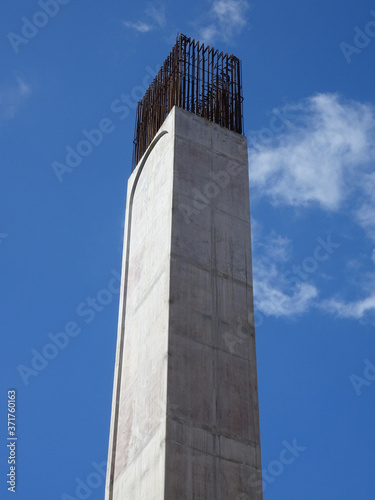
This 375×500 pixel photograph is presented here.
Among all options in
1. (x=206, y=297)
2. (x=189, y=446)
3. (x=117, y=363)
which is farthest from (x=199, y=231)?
(x=189, y=446)

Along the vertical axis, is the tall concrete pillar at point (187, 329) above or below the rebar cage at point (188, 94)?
below

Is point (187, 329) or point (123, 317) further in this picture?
point (123, 317)

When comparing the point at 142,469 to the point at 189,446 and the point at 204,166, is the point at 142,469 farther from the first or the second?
the point at 204,166

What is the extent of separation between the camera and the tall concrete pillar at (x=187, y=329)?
13.7 meters

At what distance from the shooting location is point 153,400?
14344mm

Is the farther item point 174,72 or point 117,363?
point 174,72

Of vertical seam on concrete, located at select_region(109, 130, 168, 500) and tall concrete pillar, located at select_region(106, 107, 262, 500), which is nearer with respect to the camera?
tall concrete pillar, located at select_region(106, 107, 262, 500)

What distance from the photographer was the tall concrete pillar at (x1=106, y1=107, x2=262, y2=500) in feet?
44.8

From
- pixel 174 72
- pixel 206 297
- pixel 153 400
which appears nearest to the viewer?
pixel 153 400

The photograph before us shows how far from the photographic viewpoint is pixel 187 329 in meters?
14.8

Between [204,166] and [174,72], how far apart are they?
2866 millimetres

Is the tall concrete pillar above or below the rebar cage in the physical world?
below

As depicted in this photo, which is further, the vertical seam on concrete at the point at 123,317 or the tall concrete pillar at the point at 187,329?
the vertical seam on concrete at the point at 123,317

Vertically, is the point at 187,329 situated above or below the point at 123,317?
below
